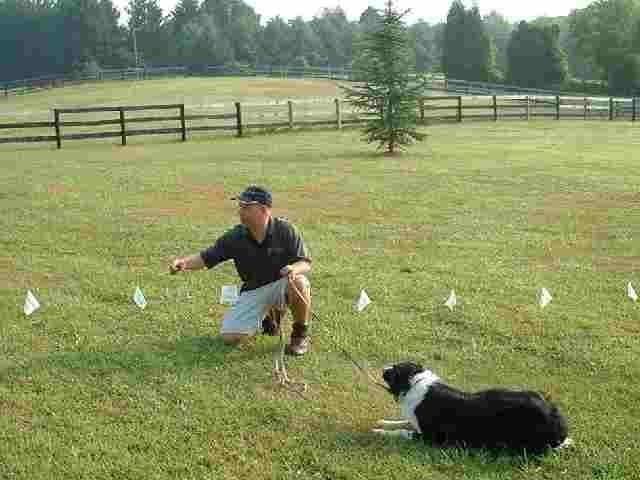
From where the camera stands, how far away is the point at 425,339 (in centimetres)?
598

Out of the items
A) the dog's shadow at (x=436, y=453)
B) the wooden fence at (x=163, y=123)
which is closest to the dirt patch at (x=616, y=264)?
the dog's shadow at (x=436, y=453)

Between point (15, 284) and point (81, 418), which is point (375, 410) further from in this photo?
point (15, 284)

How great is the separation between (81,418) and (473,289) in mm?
4016

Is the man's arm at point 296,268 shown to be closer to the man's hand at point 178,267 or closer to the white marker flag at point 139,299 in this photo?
the man's hand at point 178,267

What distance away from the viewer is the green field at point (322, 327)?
422 cm

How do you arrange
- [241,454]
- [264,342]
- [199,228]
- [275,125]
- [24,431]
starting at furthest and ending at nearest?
[275,125] → [199,228] → [264,342] → [24,431] → [241,454]

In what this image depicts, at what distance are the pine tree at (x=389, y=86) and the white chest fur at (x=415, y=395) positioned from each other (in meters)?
16.1

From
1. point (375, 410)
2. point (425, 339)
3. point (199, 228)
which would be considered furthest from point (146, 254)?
point (375, 410)

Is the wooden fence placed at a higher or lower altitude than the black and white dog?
higher

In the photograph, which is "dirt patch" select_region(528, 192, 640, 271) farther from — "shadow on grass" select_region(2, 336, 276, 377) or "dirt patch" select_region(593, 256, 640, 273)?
"shadow on grass" select_region(2, 336, 276, 377)

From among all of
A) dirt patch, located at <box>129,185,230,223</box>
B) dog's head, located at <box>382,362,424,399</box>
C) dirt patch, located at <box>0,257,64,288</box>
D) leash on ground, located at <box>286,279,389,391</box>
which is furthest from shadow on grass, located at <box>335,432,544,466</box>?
dirt patch, located at <box>129,185,230,223</box>

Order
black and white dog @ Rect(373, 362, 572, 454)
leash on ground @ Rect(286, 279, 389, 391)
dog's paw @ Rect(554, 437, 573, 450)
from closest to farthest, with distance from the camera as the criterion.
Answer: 1. black and white dog @ Rect(373, 362, 572, 454)
2. dog's paw @ Rect(554, 437, 573, 450)
3. leash on ground @ Rect(286, 279, 389, 391)

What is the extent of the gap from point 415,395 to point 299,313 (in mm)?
1629

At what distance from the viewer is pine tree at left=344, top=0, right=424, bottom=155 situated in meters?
20.2
